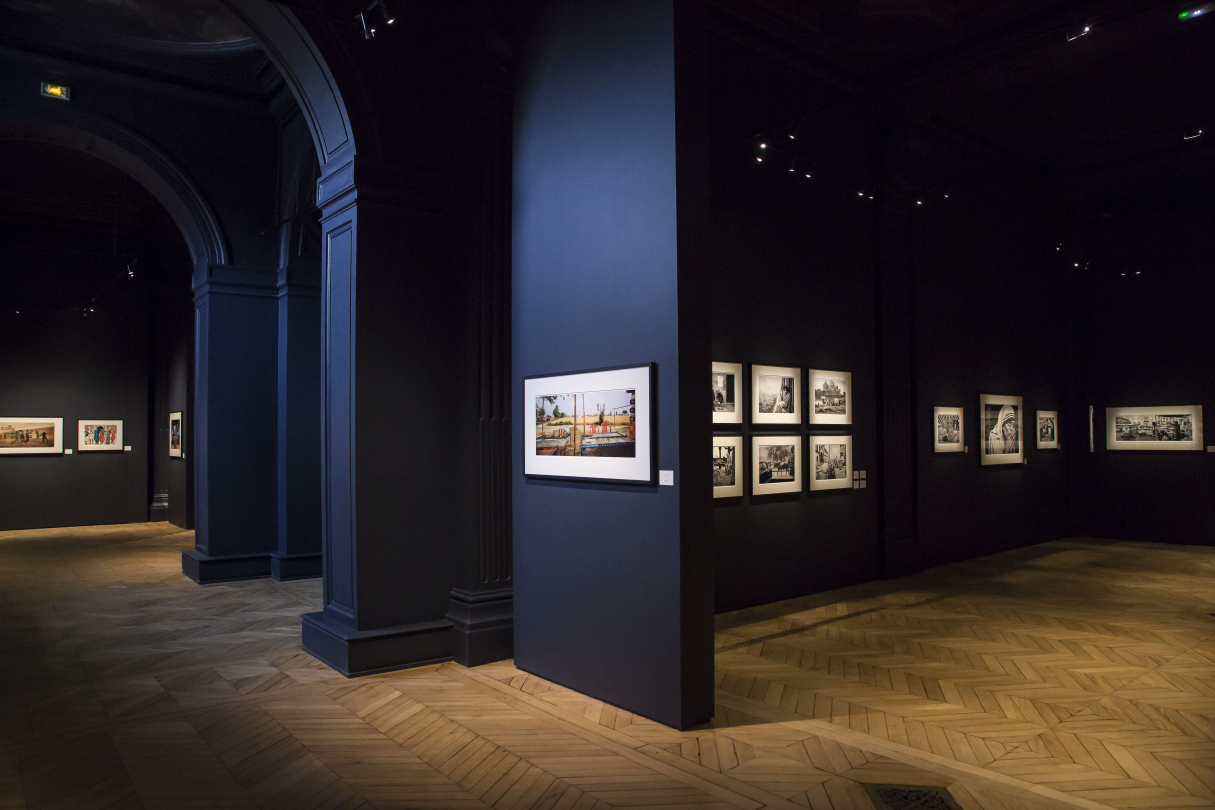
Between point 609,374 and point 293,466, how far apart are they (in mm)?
6106

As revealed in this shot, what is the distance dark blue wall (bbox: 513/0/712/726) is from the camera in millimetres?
4469

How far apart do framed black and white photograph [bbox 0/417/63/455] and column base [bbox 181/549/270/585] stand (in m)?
7.40

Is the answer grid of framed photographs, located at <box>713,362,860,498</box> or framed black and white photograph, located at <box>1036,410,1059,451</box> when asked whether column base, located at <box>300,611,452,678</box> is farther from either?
framed black and white photograph, located at <box>1036,410,1059,451</box>

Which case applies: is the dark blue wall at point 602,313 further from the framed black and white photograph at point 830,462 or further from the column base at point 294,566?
the column base at point 294,566

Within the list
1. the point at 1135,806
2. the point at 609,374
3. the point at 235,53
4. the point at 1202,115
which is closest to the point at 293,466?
the point at 235,53

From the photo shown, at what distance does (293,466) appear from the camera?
948 centimetres

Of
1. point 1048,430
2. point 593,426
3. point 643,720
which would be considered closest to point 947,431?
point 1048,430

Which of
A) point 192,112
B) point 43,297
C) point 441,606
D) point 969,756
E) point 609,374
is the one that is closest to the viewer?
point 969,756

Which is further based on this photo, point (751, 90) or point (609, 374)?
point (751, 90)

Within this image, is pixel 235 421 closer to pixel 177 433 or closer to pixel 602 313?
pixel 602 313

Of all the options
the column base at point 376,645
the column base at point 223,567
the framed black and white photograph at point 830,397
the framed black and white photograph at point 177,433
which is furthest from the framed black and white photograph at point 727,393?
the framed black and white photograph at point 177,433

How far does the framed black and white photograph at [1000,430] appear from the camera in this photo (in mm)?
10977

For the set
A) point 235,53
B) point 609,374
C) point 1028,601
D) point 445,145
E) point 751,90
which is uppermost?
point 235,53

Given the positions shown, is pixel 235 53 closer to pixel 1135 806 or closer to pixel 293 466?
pixel 293 466
